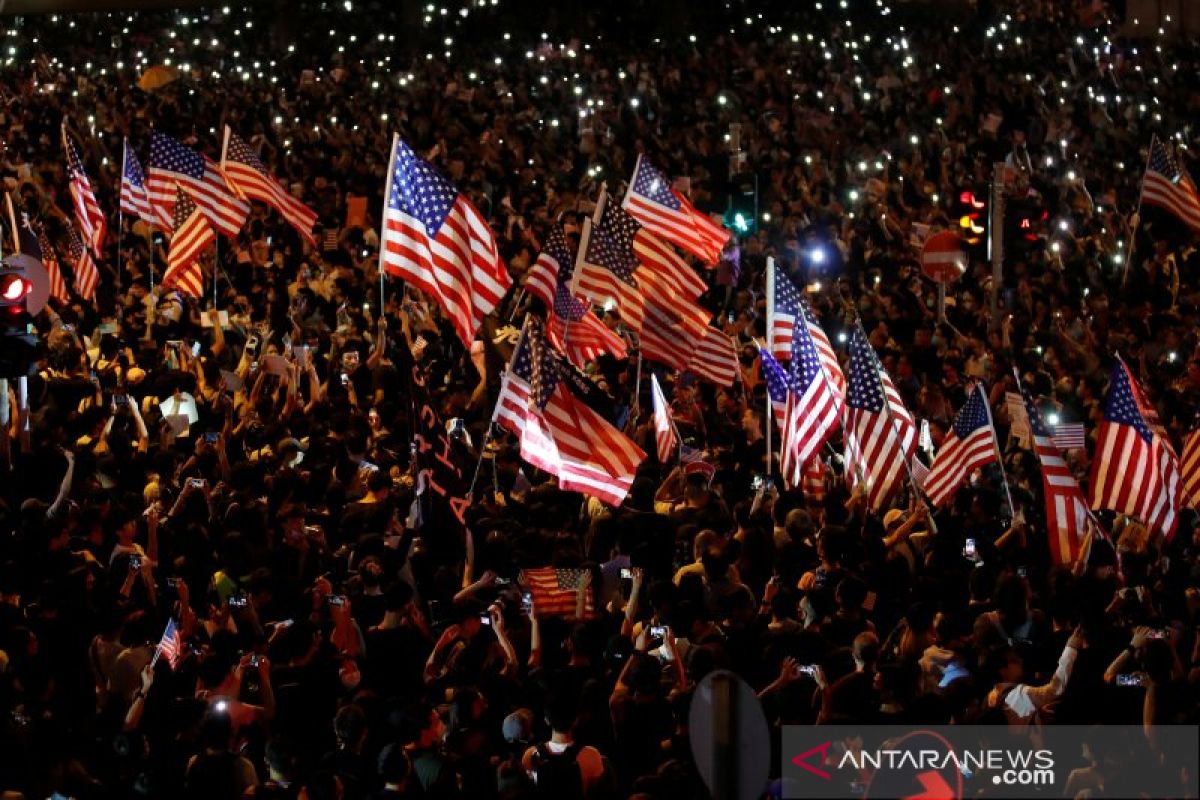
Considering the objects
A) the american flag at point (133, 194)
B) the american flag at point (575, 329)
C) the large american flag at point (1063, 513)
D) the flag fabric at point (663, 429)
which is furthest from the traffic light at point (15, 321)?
the american flag at point (133, 194)

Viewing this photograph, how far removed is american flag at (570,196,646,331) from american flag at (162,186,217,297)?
5100mm

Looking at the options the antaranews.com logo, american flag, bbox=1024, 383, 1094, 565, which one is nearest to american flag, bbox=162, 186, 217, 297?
american flag, bbox=1024, 383, 1094, 565

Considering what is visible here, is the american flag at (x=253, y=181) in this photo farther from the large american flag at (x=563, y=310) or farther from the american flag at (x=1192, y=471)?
the american flag at (x=1192, y=471)

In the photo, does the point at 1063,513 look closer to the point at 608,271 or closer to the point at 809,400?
the point at 809,400

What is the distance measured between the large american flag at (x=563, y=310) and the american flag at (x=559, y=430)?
3.42 metres

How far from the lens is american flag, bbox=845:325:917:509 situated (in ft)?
45.2

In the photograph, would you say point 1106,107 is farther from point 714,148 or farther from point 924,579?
point 924,579

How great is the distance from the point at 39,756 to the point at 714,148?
91.1ft

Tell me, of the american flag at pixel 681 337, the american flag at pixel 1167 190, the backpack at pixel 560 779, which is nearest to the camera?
the backpack at pixel 560 779

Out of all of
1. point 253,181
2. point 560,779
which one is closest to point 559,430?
point 560,779

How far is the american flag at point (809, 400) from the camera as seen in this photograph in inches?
550

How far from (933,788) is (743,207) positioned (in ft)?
58.0

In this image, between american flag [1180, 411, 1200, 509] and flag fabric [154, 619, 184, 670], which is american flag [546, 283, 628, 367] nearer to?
american flag [1180, 411, 1200, 509]

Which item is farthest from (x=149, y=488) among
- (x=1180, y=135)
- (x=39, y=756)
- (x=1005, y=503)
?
(x=1180, y=135)
